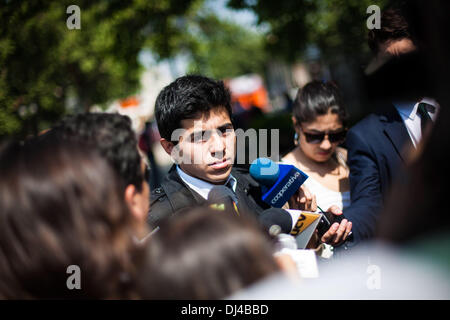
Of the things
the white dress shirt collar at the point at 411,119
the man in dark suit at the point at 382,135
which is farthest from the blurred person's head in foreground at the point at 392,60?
the white dress shirt collar at the point at 411,119

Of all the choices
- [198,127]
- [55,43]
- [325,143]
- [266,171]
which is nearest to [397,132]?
[325,143]

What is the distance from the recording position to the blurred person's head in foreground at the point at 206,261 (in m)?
1.05

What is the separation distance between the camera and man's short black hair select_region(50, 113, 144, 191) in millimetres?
1334

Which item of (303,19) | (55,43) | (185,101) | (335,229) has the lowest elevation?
(335,229)

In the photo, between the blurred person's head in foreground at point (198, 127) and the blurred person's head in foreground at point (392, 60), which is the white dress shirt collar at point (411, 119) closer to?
the blurred person's head in foreground at point (392, 60)

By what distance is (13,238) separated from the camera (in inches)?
44.8

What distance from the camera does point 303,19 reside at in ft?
22.6

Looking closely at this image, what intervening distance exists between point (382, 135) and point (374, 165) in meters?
0.18

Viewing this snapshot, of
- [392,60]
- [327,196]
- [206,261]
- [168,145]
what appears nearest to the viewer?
[206,261]

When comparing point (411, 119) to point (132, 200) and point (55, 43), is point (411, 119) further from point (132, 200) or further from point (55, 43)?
point (55, 43)

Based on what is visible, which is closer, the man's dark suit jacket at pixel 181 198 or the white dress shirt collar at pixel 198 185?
the man's dark suit jacket at pixel 181 198

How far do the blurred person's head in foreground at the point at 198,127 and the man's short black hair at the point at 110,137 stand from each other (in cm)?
53

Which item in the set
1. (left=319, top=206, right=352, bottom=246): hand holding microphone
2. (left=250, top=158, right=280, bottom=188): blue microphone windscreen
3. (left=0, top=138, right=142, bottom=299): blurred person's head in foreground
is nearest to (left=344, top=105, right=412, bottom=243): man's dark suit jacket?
(left=319, top=206, right=352, bottom=246): hand holding microphone

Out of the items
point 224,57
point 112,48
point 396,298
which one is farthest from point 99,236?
point 224,57
